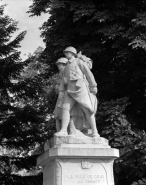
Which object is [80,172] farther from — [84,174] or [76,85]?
[76,85]

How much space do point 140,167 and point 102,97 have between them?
3.27 metres

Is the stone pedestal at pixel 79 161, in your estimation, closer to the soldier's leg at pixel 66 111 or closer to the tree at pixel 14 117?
the soldier's leg at pixel 66 111

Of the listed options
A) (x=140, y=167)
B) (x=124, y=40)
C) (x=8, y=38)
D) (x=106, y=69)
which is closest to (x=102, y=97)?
(x=106, y=69)

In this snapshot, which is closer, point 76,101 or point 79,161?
point 79,161

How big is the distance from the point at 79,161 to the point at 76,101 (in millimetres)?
1285

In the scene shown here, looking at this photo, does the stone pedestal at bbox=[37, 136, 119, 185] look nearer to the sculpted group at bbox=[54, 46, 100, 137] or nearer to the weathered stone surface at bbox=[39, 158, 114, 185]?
the weathered stone surface at bbox=[39, 158, 114, 185]

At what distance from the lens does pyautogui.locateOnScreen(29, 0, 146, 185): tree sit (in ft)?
40.0

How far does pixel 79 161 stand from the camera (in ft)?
25.5

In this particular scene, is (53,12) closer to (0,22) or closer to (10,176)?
(0,22)

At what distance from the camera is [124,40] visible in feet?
43.0

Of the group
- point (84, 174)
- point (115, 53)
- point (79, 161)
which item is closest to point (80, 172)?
point (84, 174)

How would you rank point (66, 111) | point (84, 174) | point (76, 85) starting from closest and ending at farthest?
point (84, 174) < point (66, 111) < point (76, 85)

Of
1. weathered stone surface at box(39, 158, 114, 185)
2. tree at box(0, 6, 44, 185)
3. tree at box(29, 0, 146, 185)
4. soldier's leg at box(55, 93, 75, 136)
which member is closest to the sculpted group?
soldier's leg at box(55, 93, 75, 136)

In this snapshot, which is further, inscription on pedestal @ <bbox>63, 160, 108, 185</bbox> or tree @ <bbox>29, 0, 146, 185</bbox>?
tree @ <bbox>29, 0, 146, 185</bbox>
